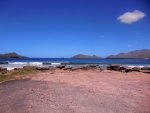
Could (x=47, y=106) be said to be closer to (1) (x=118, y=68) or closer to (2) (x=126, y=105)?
(2) (x=126, y=105)

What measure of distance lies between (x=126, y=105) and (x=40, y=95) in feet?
10.7

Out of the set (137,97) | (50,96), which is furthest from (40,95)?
(137,97)

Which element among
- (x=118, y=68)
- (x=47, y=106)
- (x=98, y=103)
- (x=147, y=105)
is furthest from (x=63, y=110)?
(x=118, y=68)

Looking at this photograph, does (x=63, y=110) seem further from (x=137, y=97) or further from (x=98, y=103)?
(x=137, y=97)

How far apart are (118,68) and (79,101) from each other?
13.0 metres

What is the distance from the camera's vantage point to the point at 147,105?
518 centimetres

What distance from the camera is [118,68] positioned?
679 inches

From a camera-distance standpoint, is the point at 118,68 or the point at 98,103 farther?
the point at 118,68

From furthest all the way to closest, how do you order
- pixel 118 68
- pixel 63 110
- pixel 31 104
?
pixel 118 68 → pixel 31 104 → pixel 63 110

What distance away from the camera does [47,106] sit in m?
4.71

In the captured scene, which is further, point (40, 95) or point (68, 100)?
point (40, 95)

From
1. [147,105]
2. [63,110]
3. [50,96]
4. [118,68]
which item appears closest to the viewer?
[63,110]

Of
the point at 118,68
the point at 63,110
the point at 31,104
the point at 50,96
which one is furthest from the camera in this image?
the point at 118,68

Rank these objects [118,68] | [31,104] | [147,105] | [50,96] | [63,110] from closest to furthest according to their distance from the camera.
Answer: [63,110] < [31,104] < [147,105] < [50,96] < [118,68]
